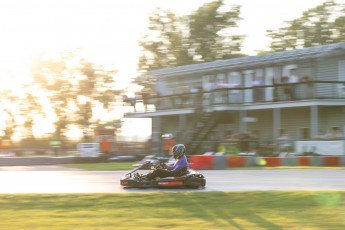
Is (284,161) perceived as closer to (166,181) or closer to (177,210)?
(166,181)

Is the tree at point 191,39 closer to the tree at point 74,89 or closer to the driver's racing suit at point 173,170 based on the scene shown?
the tree at point 74,89

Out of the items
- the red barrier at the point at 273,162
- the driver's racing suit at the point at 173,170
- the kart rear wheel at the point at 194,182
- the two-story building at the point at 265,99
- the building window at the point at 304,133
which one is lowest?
the red barrier at the point at 273,162

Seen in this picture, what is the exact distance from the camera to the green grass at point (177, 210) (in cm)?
1133

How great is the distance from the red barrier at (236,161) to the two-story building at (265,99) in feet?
18.3

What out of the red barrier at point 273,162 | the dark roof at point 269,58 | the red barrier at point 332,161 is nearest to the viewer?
the red barrier at point 332,161

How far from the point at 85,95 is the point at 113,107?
3.01 meters

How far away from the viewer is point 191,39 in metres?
71.1

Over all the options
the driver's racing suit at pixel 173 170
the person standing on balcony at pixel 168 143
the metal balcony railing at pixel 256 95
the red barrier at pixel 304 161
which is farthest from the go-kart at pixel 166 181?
the metal balcony railing at pixel 256 95

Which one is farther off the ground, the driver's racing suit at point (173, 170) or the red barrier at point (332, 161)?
the driver's racing suit at point (173, 170)

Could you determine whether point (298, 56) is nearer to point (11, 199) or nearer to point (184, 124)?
point (184, 124)

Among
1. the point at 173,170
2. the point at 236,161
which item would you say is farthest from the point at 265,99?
the point at 173,170

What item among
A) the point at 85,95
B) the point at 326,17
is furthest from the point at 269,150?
the point at 326,17

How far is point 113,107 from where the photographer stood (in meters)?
62.2

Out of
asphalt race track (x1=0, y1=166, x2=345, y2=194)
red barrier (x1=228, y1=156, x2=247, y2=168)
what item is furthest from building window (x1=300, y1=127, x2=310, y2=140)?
asphalt race track (x1=0, y1=166, x2=345, y2=194)
